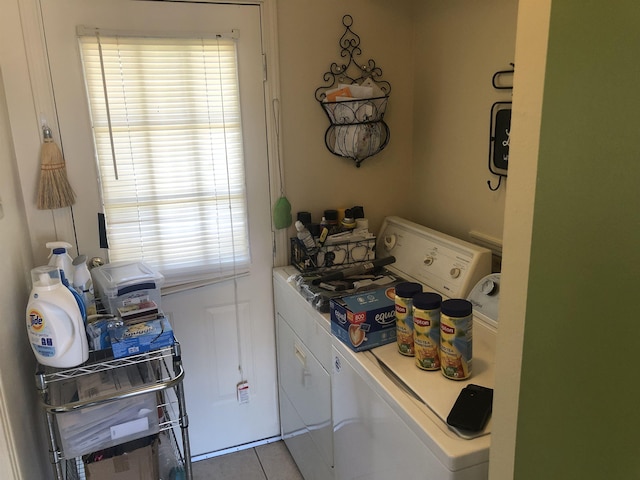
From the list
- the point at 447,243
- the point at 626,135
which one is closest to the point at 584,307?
the point at 626,135

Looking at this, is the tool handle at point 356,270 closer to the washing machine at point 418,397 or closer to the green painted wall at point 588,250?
the washing machine at point 418,397

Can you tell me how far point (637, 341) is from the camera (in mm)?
644

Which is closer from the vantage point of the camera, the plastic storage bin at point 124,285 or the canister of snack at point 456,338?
the canister of snack at point 456,338

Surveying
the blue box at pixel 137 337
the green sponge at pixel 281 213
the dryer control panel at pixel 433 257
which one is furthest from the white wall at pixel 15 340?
the dryer control panel at pixel 433 257

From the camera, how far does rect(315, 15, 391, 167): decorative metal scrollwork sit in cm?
214

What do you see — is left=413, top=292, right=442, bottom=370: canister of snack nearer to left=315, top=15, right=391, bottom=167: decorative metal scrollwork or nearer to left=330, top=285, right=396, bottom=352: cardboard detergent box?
left=330, top=285, right=396, bottom=352: cardboard detergent box

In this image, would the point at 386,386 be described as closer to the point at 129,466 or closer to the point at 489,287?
the point at 489,287

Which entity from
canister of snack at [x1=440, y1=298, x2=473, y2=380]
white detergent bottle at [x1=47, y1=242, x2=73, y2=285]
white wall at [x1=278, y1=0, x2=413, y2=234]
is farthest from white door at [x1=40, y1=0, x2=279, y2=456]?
canister of snack at [x1=440, y1=298, x2=473, y2=380]

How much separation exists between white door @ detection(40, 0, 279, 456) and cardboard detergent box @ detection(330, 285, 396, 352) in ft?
2.64

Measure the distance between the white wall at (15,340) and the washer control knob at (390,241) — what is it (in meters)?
1.42

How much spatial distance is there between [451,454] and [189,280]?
4.71ft

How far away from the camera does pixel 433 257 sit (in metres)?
2.02

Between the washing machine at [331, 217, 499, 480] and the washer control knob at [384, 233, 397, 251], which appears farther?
the washer control knob at [384, 233, 397, 251]

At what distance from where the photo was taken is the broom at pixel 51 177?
1890 millimetres
